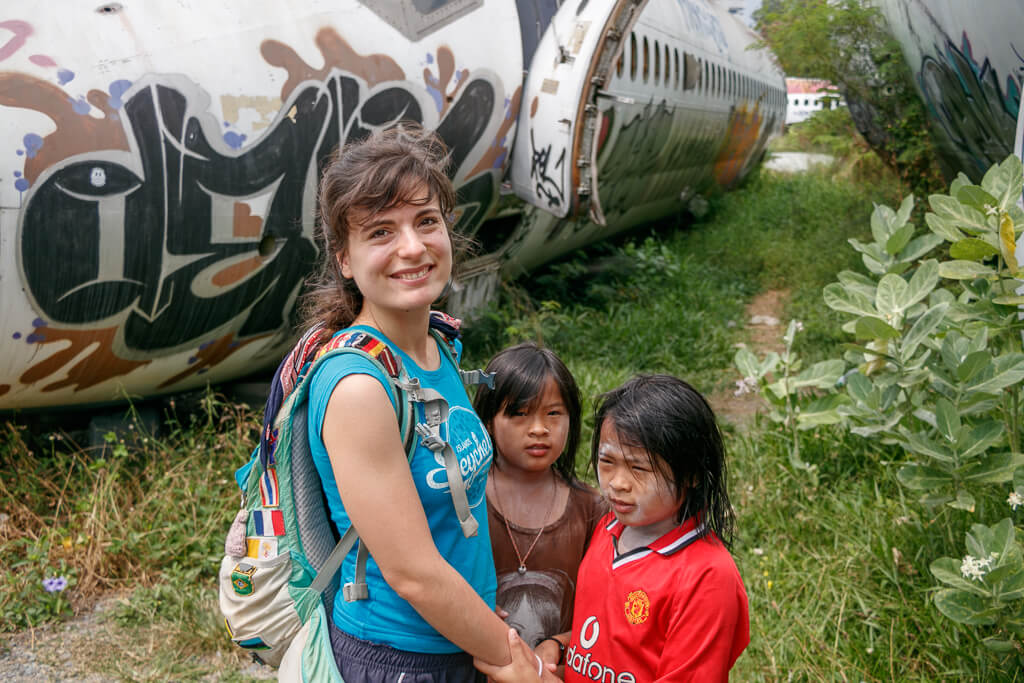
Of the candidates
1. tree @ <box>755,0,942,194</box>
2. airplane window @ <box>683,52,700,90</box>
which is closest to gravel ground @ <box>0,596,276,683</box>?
tree @ <box>755,0,942,194</box>

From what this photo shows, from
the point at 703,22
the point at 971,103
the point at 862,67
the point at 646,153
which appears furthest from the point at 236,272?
the point at 703,22

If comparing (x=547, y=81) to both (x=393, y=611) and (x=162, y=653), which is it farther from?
(x=393, y=611)

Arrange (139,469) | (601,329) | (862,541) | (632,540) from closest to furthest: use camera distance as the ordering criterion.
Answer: (632,540)
(862,541)
(139,469)
(601,329)

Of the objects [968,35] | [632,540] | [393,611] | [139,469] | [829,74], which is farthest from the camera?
[829,74]

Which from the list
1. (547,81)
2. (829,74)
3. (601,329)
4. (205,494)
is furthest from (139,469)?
(829,74)

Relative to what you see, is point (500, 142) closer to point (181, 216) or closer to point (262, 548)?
point (181, 216)

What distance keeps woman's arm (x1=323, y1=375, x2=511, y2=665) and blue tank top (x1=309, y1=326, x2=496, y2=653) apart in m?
0.06

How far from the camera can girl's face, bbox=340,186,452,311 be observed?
5.73ft

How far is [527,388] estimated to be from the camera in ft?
7.23

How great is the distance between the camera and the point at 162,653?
11.9 feet

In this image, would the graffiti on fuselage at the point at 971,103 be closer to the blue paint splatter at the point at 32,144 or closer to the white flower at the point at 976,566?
the white flower at the point at 976,566

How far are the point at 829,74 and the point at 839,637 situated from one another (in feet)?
22.4

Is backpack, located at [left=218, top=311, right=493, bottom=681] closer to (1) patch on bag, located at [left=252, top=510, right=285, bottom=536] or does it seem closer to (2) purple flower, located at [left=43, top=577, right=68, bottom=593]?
(1) patch on bag, located at [left=252, top=510, right=285, bottom=536]

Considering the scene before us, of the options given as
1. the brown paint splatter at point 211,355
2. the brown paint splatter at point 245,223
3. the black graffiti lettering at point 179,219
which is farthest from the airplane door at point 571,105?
the brown paint splatter at point 211,355
